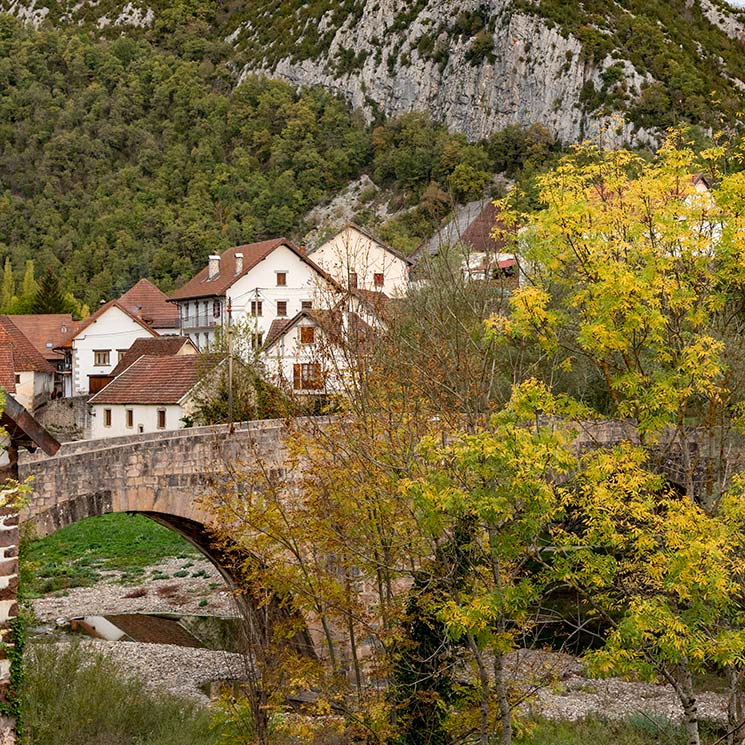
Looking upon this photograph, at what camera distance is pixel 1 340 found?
68.6ft

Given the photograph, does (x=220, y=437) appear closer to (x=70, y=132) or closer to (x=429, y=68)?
(x=429, y=68)

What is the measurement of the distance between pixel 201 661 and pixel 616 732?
9.63 meters

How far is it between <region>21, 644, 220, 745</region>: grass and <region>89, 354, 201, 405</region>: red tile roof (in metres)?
15.2

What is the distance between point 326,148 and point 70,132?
3435 centimetres

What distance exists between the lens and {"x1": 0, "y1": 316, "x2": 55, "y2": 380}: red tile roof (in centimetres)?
5372


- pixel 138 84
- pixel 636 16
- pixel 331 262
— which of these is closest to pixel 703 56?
pixel 636 16

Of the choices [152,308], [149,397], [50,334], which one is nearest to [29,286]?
[50,334]

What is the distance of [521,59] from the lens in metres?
99.6

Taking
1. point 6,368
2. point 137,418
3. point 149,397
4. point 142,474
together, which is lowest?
point 142,474

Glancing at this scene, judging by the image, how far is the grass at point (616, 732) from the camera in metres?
16.7

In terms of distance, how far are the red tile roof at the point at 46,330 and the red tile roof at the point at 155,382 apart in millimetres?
30626

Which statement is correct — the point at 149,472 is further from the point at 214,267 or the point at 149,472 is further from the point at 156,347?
the point at 214,267

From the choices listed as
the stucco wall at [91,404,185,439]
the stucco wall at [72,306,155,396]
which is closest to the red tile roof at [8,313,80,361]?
the stucco wall at [72,306,155,396]

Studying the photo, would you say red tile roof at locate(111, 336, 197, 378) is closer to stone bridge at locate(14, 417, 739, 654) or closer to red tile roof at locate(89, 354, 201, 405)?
red tile roof at locate(89, 354, 201, 405)
